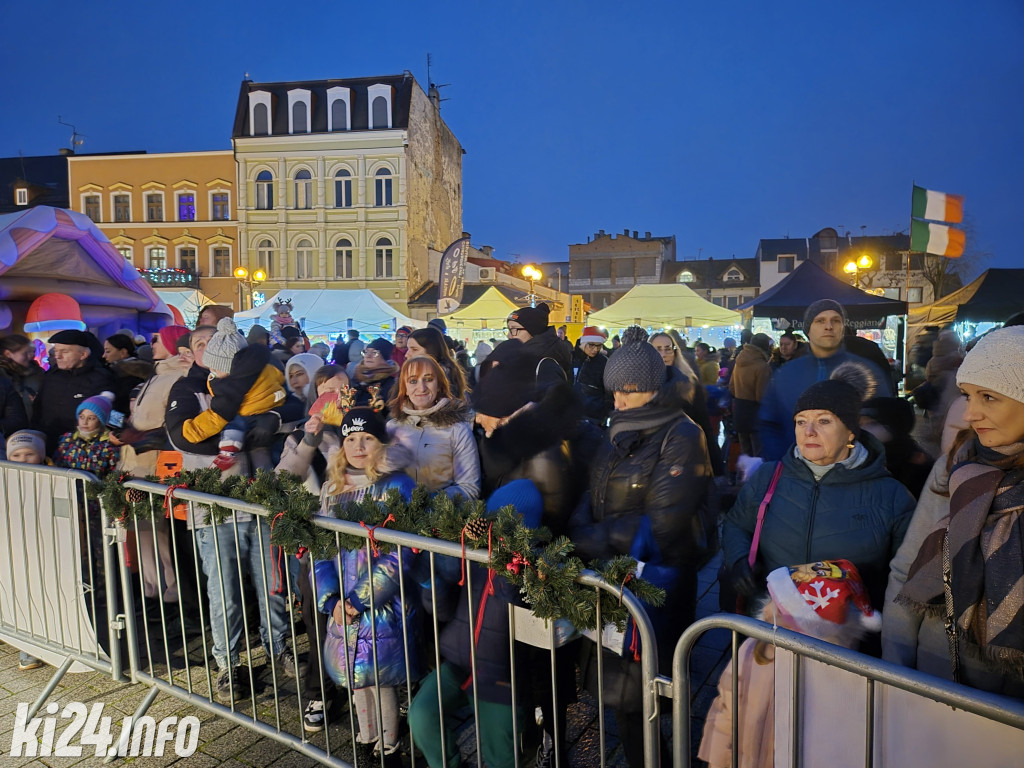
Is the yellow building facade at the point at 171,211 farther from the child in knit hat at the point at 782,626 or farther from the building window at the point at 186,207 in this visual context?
the child in knit hat at the point at 782,626

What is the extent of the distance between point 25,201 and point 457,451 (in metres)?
47.3

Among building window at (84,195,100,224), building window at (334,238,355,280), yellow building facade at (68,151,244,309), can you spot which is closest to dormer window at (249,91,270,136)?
yellow building facade at (68,151,244,309)

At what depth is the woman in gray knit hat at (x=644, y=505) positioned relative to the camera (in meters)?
2.68

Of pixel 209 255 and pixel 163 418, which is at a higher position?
pixel 209 255

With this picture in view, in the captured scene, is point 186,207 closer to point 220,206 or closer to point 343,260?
point 220,206

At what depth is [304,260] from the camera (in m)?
38.1

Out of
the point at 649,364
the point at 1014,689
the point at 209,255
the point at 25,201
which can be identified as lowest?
the point at 1014,689

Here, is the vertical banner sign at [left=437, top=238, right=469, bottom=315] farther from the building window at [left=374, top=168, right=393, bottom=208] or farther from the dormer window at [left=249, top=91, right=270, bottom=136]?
the dormer window at [left=249, top=91, right=270, bottom=136]

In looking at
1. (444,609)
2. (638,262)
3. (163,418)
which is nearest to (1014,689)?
(444,609)

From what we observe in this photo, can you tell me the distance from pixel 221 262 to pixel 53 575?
38.7 meters

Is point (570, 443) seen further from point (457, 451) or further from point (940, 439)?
point (940, 439)

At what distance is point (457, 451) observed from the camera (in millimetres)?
3717

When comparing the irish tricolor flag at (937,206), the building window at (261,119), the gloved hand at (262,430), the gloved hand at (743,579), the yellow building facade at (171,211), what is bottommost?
the gloved hand at (743,579)

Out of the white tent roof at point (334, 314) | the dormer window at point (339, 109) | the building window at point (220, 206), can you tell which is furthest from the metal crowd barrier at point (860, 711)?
the building window at point (220, 206)
